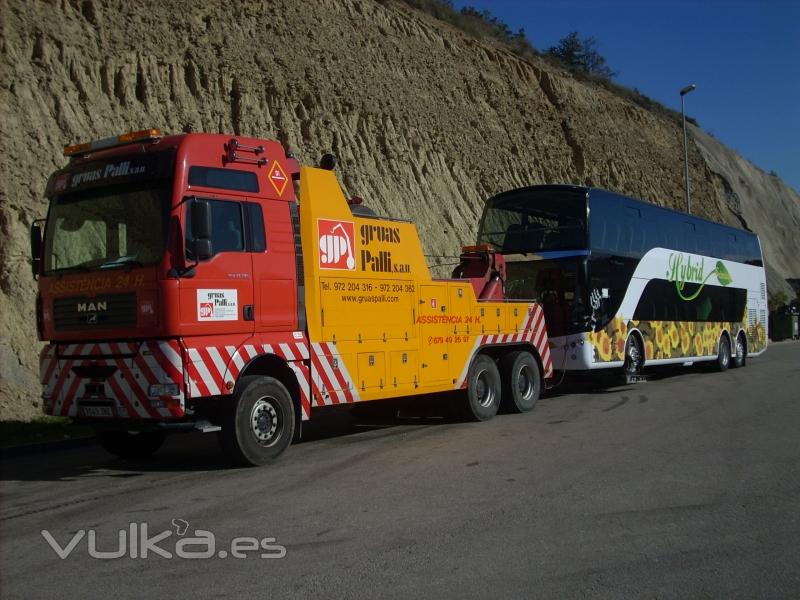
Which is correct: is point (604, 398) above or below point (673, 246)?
below

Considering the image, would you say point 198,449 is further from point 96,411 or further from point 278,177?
point 278,177

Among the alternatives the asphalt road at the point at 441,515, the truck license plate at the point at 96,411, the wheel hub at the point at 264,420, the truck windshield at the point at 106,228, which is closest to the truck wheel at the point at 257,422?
the wheel hub at the point at 264,420

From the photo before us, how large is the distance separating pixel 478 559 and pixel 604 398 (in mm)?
11512

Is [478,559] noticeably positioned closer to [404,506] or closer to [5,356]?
[404,506]

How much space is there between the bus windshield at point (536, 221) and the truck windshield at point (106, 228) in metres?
9.95

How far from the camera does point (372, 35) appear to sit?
102 ft

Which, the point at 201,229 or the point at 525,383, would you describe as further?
the point at 525,383

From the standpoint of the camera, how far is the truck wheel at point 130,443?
33.8 feet

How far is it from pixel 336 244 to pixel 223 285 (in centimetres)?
201

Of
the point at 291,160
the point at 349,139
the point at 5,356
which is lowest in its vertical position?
the point at 5,356

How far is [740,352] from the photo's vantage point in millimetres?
24656

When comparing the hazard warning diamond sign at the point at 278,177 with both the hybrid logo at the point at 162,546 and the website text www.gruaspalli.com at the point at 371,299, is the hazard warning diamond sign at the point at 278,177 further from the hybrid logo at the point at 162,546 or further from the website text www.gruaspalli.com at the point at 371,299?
the hybrid logo at the point at 162,546

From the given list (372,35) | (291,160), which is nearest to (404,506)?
(291,160)

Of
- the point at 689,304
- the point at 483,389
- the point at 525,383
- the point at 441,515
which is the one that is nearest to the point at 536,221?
the point at 525,383
